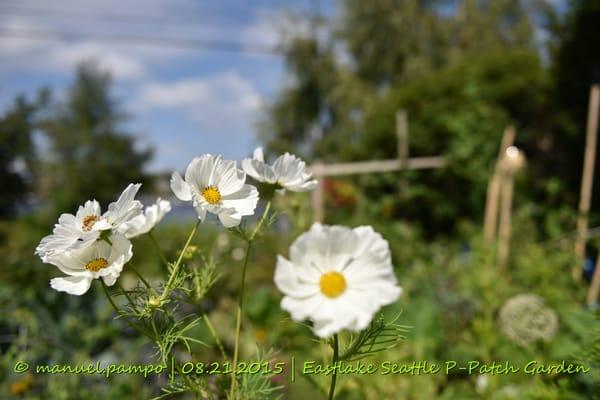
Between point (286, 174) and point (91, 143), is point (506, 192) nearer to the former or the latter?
point (286, 174)

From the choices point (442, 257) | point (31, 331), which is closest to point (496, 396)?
point (31, 331)

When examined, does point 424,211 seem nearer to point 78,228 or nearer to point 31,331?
point 31,331

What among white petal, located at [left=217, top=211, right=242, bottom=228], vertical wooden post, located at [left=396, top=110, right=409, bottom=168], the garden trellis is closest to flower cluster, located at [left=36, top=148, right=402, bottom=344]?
white petal, located at [left=217, top=211, right=242, bottom=228]

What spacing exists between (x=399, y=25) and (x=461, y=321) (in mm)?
10253

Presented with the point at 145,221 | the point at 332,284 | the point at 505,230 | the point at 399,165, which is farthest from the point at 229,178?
the point at 399,165

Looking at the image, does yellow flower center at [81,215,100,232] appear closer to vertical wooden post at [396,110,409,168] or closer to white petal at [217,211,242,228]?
white petal at [217,211,242,228]

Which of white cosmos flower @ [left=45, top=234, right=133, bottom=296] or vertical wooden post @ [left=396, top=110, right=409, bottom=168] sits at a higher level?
white cosmos flower @ [left=45, top=234, right=133, bottom=296]

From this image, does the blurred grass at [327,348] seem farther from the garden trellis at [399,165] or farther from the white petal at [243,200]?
the garden trellis at [399,165]

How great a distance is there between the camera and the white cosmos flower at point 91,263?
0.62 metres

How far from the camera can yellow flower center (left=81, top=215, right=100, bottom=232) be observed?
0.65 meters

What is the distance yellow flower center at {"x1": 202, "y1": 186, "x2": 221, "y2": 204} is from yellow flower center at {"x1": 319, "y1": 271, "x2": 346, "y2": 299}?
206mm

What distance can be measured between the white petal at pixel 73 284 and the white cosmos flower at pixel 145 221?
76 mm

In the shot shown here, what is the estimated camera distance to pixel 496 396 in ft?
5.35

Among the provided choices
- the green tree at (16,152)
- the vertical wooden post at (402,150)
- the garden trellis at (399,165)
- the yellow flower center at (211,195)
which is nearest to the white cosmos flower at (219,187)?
the yellow flower center at (211,195)
